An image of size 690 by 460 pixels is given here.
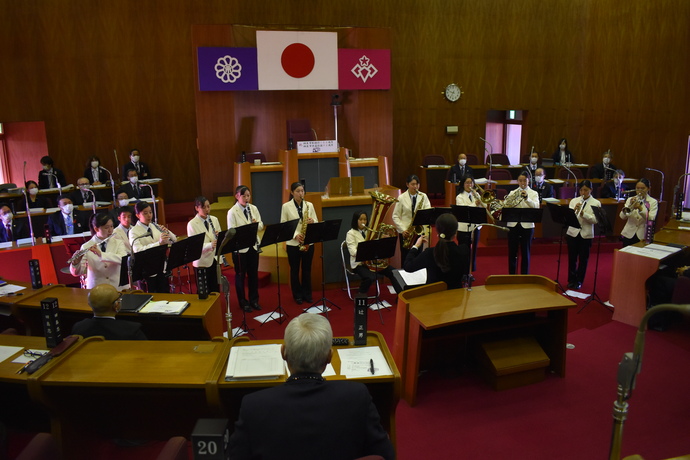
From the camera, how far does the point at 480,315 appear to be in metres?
5.00

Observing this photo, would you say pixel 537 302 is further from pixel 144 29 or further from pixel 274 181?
pixel 144 29

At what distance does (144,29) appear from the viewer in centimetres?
1350

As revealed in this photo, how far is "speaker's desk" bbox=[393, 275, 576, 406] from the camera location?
5.06 meters

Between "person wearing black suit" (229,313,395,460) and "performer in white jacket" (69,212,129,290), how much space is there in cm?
412

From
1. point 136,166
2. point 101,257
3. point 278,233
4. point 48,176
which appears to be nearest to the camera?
point 101,257

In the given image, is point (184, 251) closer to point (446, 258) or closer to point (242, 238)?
point (242, 238)

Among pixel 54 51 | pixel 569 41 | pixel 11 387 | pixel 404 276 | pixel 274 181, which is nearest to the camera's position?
pixel 11 387

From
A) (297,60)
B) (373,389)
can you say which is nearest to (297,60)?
(297,60)

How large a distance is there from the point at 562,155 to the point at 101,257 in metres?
12.6

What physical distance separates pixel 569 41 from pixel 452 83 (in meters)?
3.53

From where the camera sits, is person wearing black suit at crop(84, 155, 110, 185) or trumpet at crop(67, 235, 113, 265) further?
person wearing black suit at crop(84, 155, 110, 185)

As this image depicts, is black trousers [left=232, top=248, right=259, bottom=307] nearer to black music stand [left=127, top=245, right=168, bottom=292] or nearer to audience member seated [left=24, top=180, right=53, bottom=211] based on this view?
black music stand [left=127, top=245, right=168, bottom=292]

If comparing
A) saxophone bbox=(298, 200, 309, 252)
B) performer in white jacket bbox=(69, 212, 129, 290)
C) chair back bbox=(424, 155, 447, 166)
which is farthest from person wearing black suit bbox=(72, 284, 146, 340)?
chair back bbox=(424, 155, 447, 166)

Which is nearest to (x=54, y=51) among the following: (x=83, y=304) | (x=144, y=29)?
(x=144, y=29)
